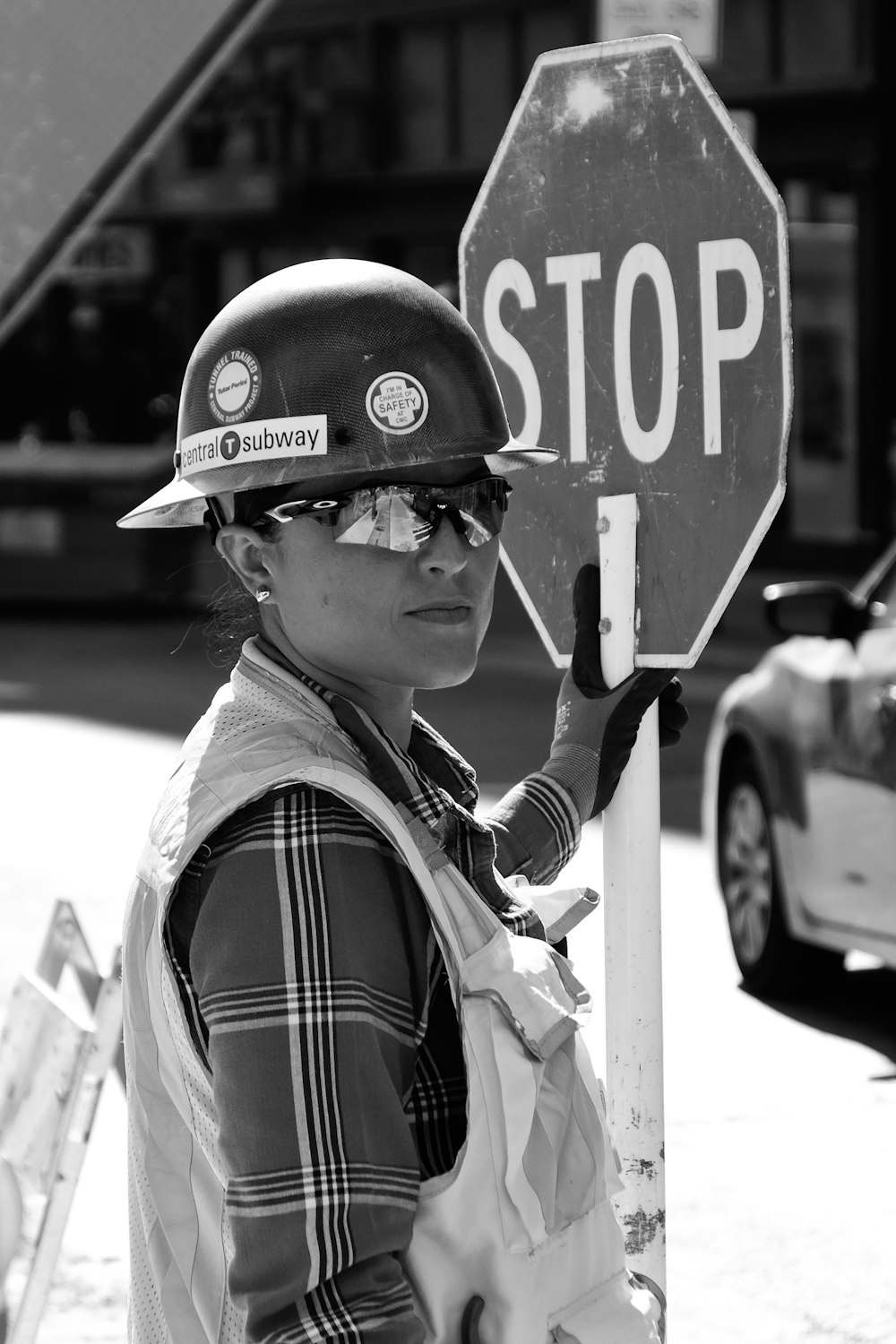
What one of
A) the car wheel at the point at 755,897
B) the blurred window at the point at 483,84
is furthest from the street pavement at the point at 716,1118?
the blurred window at the point at 483,84

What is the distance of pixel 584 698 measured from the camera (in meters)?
2.56

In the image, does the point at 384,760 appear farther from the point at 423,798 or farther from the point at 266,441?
the point at 266,441

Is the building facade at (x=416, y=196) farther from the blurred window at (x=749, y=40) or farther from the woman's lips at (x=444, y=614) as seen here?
the woman's lips at (x=444, y=614)

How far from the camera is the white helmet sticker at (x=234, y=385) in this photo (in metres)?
1.82

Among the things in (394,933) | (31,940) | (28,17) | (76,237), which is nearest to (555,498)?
(76,237)

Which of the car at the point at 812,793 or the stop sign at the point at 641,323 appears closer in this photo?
the stop sign at the point at 641,323

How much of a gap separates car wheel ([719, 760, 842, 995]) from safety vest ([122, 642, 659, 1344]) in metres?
4.73

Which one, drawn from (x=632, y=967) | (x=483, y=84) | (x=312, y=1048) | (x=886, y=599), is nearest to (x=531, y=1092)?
(x=312, y=1048)

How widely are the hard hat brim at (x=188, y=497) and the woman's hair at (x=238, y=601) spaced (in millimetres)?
30

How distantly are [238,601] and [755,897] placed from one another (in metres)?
4.85

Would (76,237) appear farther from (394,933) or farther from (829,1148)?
(829,1148)

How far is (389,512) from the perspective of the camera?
1.86 meters

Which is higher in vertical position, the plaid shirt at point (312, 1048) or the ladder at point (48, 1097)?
the plaid shirt at point (312, 1048)

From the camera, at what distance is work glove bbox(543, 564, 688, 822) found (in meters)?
2.52
